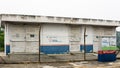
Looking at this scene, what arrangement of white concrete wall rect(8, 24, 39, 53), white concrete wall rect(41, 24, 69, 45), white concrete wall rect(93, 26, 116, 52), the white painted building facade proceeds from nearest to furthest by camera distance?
1. the white painted building facade
2. white concrete wall rect(8, 24, 39, 53)
3. white concrete wall rect(41, 24, 69, 45)
4. white concrete wall rect(93, 26, 116, 52)

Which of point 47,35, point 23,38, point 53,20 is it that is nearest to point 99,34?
point 53,20

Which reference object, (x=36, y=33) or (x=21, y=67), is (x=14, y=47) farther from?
(x=21, y=67)

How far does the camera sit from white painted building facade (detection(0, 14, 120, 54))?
84.9 ft

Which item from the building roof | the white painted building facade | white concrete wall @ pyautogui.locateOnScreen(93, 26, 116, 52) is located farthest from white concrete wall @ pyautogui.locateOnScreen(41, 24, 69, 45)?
white concrete wall @ pyautogui.locateOnScreen(93, 26, 116, 52)

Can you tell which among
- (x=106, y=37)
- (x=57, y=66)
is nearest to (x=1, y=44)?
(x=106, y=37)

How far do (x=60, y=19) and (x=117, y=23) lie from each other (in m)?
7.93

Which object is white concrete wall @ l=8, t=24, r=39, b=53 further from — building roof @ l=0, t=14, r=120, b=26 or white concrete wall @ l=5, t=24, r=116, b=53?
building roof @ l=0, t=14, r=120, b=26

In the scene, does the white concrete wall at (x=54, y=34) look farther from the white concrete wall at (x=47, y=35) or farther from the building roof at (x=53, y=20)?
the building roof at (x=53, y=20)

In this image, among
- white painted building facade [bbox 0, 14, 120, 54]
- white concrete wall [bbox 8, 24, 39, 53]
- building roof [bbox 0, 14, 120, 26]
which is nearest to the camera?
building roof [bbox 0, 14, 120, 26]

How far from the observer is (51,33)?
27750 mm

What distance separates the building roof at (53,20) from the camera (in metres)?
25.0

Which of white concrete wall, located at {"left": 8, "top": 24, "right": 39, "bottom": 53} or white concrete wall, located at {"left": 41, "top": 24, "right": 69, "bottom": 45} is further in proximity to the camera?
white concrete wall, located at {"left": 41, "top": 24, "right": 69, "bottom": 45}

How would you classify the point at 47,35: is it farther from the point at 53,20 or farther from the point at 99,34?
the point at 99,34

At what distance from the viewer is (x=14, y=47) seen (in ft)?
85.8
